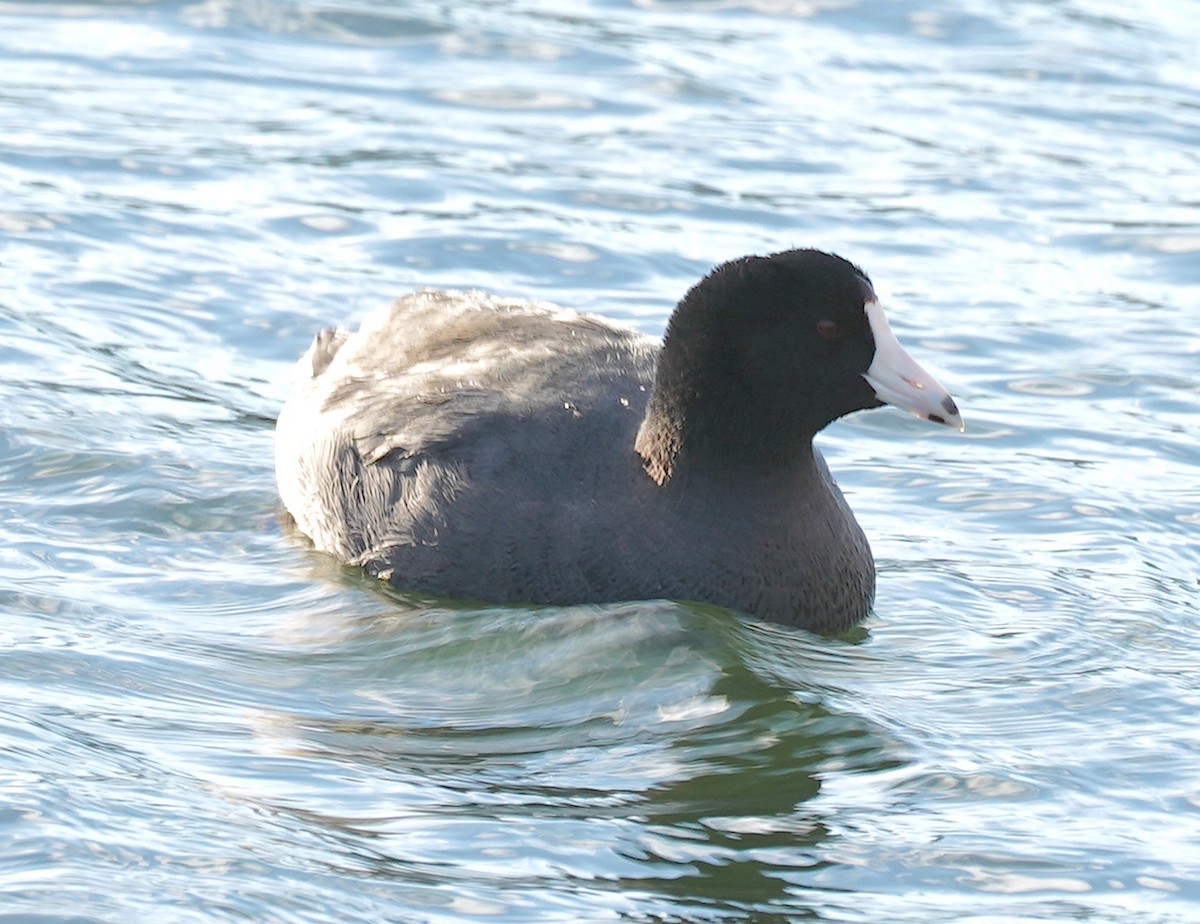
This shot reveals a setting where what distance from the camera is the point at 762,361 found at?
277 inches

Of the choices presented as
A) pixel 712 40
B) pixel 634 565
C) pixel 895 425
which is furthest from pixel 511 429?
pixel 712 40

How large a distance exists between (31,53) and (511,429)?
7.53 m

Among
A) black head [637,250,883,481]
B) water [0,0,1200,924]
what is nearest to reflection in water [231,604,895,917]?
water [0,0,1200,924]

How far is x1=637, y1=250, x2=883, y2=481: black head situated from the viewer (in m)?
6.96

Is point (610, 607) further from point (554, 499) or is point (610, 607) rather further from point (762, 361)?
point (762, 361)

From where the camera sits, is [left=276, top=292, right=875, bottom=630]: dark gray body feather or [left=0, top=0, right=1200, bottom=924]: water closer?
[left=0, top=0, right=1200, bottom=924]: water

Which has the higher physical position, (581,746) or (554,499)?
(554,499)

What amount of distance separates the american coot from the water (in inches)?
5.8

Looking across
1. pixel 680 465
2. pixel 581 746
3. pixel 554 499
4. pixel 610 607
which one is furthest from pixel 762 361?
pixel 581 746

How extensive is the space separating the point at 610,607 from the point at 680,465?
0.49m

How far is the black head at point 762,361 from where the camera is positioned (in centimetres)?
696

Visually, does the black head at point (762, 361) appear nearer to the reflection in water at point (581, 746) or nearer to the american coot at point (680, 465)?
the american coot at point (680, 465)

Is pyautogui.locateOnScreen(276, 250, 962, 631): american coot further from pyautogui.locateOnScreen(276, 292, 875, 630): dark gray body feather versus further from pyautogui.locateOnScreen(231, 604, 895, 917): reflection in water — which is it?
Result: pyautogui.locateOnScreen(231, 604, 895, 917): reflection in water

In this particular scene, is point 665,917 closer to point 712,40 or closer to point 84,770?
point 84,770
